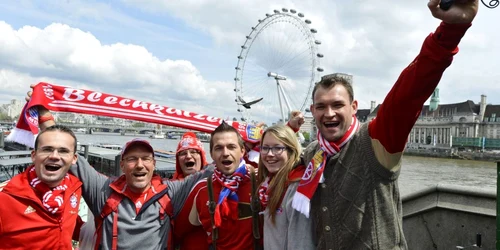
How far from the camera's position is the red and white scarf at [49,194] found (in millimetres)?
2605

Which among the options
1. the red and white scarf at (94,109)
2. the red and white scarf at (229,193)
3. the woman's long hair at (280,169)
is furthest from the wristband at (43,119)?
the woman's long hair at (280,169)

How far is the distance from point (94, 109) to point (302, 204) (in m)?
2.30

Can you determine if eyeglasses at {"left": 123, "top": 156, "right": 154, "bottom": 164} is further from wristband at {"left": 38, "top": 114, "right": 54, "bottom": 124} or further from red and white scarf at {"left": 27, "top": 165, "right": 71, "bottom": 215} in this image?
wristband at {"left": 38, "top": 114, "right": 54, "bottom": 124}

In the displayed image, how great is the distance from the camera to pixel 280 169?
2744 mm

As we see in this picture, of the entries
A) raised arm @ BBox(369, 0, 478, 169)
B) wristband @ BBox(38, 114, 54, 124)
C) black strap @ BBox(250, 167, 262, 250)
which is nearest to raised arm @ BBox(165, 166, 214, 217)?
black strap @ BBox(250, 167, 262, 250)

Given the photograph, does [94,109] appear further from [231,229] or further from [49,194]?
[231,229]

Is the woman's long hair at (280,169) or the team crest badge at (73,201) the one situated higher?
the woman's long hair at (280,169)

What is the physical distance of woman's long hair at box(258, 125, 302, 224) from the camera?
2.58 metres

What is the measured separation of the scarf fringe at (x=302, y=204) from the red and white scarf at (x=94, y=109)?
1.98 m

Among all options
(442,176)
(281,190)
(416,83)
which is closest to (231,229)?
(281,190)

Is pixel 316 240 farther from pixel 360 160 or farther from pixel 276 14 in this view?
pixel 276 14

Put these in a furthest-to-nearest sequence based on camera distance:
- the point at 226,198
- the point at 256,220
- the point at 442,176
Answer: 1. the point at 442,176
2. the point at 226,198
3. the point at 256,220

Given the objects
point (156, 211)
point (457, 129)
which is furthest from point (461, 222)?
point (457, 129)

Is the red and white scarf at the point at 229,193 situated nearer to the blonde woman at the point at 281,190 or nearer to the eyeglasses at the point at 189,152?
the blonde woman at the point at 281,190
